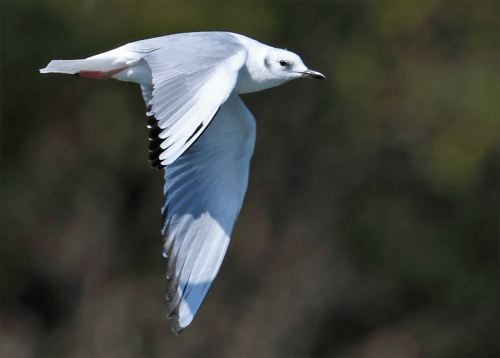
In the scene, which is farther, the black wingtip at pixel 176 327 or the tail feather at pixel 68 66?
the black wingtip at pixel 176 327

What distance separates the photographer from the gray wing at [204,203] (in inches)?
69.1

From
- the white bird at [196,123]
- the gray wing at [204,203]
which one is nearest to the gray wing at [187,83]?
the white bird at [196,123]

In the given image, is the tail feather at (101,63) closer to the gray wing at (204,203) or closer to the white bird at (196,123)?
the white bird at (196,123)

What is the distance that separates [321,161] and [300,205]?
0.32 meters

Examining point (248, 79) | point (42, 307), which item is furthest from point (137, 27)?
point (248, 79)

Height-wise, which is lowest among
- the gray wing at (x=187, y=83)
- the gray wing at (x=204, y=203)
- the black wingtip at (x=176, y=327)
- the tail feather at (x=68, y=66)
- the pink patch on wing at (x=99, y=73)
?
the black wingtip at (x=176, y=327)

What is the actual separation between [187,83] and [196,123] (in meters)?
0.13

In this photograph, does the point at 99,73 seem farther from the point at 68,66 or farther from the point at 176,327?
the point at 176,327

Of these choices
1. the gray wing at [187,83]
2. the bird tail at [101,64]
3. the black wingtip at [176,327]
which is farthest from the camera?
the black wingtip at [176,327]

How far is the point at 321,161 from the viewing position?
4273 millimetres

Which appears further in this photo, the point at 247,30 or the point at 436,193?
the point at 436,193

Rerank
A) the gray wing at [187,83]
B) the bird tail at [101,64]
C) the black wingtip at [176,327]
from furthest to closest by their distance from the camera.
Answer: the black wingtip at [176,327] → the bird tail at [101,64] → the gray wing at [187,83]

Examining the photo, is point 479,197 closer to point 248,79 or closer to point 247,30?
point 247,30

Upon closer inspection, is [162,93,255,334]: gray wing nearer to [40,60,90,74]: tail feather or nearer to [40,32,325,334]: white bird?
[40,32,325,334]: white bird
